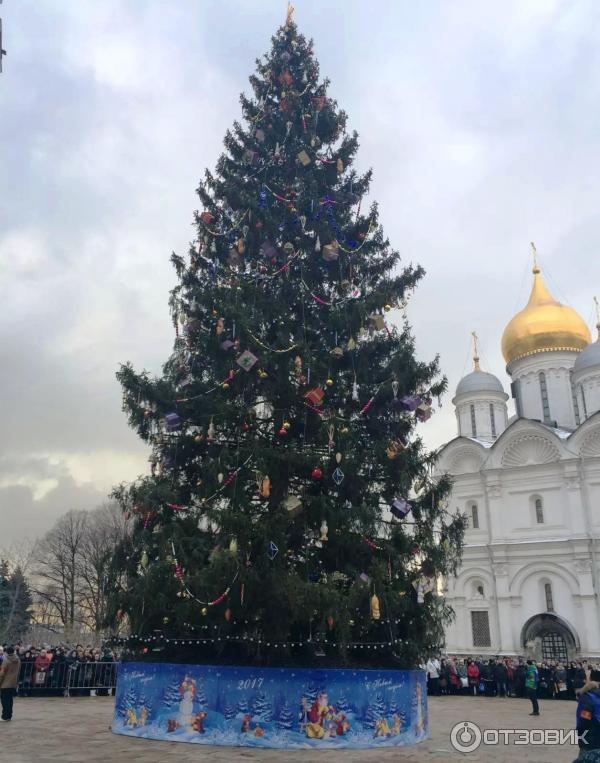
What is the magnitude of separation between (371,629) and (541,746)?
137 inches

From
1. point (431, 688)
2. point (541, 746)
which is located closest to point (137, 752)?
point (541, 746)

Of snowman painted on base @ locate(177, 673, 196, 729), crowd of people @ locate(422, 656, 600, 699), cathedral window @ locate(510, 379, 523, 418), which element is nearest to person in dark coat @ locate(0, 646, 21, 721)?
snowman painted on base @ locate(177, 673, 196, 729)

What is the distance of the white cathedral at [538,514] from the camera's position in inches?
1300

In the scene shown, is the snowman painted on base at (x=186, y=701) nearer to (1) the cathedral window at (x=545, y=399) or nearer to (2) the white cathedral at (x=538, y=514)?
(2) the white cathedral at (x=538, y=514)

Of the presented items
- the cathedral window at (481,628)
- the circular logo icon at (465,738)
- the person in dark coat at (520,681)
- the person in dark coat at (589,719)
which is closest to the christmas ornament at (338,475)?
the circular logo icon at (465,738)

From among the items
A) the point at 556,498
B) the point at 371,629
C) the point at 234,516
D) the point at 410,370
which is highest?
the point at 556,498

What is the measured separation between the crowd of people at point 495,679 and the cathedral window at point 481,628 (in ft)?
33.1

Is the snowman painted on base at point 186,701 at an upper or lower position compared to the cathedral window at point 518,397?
lower

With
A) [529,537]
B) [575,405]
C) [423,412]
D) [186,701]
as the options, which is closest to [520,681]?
[529,537]

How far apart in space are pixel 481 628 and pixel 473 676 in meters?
11.5

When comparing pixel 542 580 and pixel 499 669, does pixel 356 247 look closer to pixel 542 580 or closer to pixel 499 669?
pixel 499 669

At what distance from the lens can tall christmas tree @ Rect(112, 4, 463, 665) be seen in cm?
1109

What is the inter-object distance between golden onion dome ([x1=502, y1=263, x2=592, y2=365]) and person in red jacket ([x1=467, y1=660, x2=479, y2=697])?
75.0 ft

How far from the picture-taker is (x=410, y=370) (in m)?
13.2
